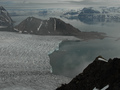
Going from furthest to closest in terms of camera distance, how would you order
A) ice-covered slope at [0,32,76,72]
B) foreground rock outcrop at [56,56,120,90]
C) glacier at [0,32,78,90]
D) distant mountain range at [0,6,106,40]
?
distant mountain range at [0,6,106,40], ice-covered slope at [0,32,76,72], glacier at [0,32,78,90], foreground rock outcrop at [56,56,120,90]

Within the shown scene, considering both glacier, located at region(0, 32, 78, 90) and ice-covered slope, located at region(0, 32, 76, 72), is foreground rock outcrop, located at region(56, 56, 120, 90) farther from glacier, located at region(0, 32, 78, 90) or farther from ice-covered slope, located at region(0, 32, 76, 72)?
ice-covered slope, located at region(0, 32, 76, 72)

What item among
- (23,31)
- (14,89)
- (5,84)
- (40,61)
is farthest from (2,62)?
(23,31)

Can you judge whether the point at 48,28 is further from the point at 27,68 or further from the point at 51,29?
the point at 27,68

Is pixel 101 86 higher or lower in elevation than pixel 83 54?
higher

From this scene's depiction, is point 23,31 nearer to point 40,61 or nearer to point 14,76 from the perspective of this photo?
point 40,61

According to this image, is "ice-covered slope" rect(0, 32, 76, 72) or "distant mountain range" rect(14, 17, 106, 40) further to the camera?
"distant mountain range" rect(14, 17, 106, 40)

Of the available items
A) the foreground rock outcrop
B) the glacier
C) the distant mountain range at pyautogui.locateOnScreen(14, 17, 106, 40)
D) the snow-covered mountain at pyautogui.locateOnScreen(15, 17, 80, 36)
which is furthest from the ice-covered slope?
the snow-covered mountain at pyautogui.locateOnScreen(15, 17, 80, 36)

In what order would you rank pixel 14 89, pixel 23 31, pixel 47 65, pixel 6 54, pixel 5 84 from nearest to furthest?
pixel 14 89, pixel 5 84, pixel 47 65, pixel 6 54, pixel 23 31

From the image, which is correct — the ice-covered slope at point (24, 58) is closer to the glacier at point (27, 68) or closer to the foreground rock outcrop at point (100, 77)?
the glacier at point (27, 68)

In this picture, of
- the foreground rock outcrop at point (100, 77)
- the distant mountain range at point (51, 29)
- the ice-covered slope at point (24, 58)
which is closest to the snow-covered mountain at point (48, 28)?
the distant mountain range at point (51, 29)
